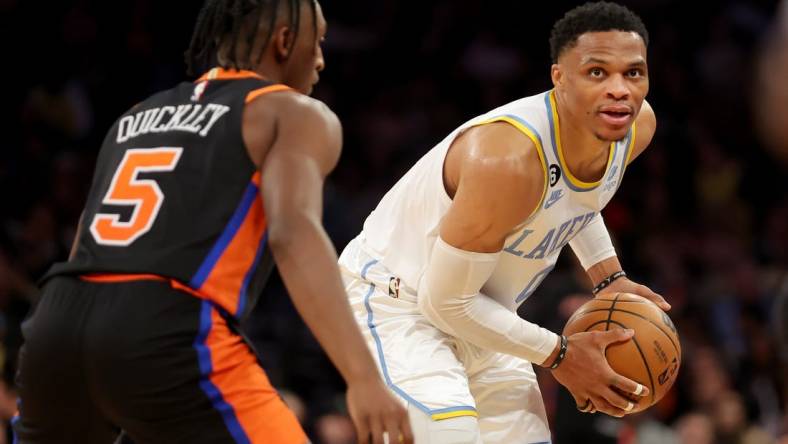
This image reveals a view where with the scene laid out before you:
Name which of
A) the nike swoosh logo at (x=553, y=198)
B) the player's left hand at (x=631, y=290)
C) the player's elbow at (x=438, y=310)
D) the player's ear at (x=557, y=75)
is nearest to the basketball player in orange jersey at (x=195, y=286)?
the player's elbow at (x=438, y=310)

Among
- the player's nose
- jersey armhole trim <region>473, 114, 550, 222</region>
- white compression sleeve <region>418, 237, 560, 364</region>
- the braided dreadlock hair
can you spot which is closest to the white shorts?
white compression sleeve <region>418, 237, 560, 364</region>

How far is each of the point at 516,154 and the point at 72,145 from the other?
20.0 ft

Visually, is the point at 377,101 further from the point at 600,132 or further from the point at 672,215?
the point at 600,132

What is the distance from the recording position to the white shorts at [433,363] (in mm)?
4211

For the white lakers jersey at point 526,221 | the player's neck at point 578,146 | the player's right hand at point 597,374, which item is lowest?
the player's right hand at point 597,374

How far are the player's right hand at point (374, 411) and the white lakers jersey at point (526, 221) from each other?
1.55 meters

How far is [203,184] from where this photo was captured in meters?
3.01

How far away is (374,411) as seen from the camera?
2857 mm

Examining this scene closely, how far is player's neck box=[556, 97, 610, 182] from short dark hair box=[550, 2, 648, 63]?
0.25 m

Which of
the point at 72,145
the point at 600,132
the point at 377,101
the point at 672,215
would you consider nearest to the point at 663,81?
the point at 672,215

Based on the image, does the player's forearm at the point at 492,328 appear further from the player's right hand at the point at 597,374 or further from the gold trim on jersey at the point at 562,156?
the gold trim on jersey at the point at 562,156

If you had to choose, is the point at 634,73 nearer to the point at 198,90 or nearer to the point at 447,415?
the point at 447,415

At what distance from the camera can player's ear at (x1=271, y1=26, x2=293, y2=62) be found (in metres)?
3.27

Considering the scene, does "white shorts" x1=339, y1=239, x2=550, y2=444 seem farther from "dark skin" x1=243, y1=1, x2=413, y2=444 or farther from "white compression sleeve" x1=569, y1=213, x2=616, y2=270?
"dark skin" x1=243, y1=1, x2=413, y2=444
